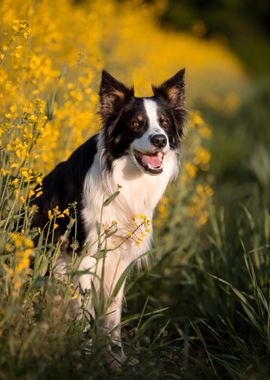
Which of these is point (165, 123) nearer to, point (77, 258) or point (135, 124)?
point (135, 124)

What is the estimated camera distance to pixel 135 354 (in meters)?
3.37

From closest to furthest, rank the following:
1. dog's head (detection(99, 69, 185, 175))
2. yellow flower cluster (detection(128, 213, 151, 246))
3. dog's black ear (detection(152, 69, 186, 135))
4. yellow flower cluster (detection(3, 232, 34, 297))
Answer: yellow flower cluster (detection(3, 232, 34, 297)), yellow flower cluster (detection(128, 213, 151, 246)), dog's head (detection(99, 69, 185, 175)), dog's black ear (detection(152, 69, 186, 135))

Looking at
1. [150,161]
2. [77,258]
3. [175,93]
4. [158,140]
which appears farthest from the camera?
[175,93]

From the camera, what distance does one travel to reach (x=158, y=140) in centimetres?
406

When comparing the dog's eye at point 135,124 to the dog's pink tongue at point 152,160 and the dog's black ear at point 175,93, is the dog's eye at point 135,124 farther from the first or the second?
the dog's black ear at point 175,93

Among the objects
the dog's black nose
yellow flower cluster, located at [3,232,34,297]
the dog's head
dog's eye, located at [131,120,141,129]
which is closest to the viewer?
yellow flower cluster, located at [3,232,34,297]

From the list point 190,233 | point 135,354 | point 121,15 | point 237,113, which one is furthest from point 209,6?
point 135,354

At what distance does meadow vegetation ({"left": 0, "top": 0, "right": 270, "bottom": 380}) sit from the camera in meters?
3.15

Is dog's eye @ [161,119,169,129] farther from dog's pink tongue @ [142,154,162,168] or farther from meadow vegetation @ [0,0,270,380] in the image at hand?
meadow vegetation @ [0,0,270,380]

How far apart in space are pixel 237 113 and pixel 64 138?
8898 mm

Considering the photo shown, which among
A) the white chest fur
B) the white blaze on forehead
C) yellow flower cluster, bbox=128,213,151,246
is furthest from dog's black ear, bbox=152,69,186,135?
yellow flower cluster, bbox=128,213,151,246

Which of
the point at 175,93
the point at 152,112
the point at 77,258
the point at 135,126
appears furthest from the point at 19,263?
the point at 175,93

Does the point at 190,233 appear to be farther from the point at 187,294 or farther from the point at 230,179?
the point at 230,179

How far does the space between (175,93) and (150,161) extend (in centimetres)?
67
